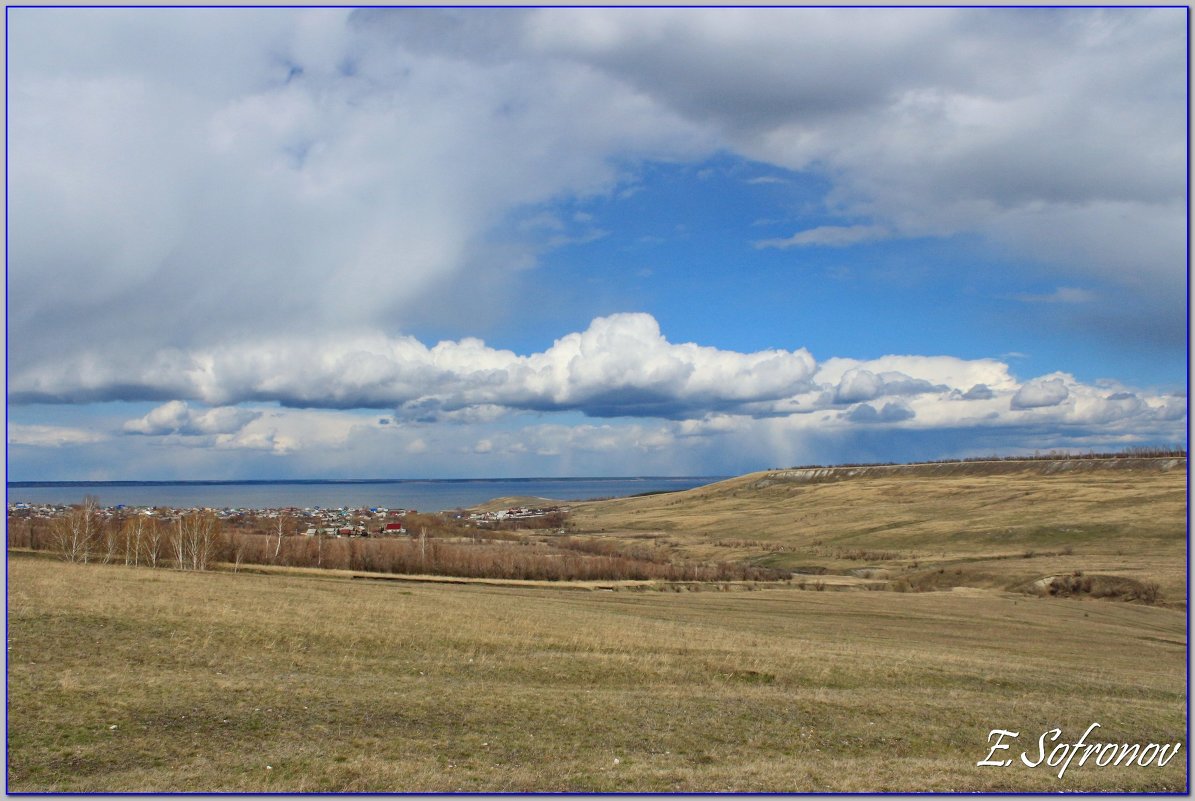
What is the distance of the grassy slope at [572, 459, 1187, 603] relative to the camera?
316ft

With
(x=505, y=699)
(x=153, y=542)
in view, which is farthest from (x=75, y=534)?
(x=505, y=699)

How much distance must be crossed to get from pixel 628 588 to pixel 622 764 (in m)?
69.9

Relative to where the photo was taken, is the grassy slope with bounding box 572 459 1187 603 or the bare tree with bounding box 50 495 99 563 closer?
the bare tree with bounding box 50 495 99 563

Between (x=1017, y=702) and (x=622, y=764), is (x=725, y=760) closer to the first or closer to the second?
(x=622, y=764)

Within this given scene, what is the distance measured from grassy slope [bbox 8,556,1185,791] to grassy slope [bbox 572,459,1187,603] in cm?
5862

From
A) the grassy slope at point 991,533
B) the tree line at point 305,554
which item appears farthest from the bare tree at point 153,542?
the grassy slope at point 991,533

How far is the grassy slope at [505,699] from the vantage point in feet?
52.7

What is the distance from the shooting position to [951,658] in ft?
112

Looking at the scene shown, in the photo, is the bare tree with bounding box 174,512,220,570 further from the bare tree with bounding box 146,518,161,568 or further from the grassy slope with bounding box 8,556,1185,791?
the grassy slope with bounding box 8,556,1185,791

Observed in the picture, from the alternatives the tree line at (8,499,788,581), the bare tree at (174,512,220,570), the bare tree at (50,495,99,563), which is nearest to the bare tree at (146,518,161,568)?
the tree line at (8,499,788,581)

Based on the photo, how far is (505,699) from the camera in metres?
21.8

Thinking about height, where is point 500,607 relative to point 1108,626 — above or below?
above

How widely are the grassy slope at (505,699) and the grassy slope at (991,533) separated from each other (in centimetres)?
5862

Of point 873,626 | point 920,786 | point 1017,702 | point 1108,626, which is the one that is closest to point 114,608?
point 920,786
